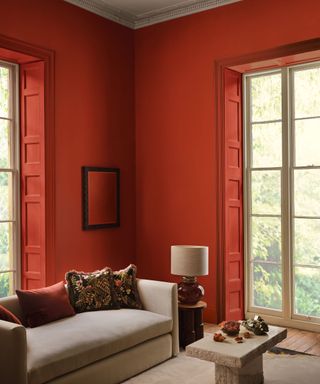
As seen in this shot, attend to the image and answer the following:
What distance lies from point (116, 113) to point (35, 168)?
129 cm

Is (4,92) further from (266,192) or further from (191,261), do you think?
(266,192)

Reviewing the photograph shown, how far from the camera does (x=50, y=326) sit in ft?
12.6

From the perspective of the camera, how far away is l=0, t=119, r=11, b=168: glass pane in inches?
192

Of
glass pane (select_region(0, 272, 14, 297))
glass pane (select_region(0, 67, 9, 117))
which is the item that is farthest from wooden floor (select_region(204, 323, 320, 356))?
glass pane (select_region(0, 67, 9, 117))

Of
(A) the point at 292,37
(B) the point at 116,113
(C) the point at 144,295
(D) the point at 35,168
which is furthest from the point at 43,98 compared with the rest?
(A) the point at 292,37

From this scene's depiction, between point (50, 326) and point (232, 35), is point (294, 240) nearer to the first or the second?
point (232, 35)

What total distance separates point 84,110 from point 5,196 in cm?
128

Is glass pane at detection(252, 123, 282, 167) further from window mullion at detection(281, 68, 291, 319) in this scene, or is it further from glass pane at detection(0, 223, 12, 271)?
glass pane at detection(0, 223, 12, 271)

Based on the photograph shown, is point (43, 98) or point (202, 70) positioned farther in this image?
point (202, 70)

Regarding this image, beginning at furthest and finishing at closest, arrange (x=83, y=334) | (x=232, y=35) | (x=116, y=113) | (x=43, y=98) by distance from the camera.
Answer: (x=116, y=113) → (x=232, y=35) → (x=43, y=98) → (x=83, y=334)

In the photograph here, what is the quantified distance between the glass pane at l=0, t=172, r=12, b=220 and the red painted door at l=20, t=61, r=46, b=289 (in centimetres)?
14

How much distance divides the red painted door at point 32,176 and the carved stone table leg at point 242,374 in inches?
86.1

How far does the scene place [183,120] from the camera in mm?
5613

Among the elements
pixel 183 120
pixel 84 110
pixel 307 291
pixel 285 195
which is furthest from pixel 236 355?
pixel 84 110
